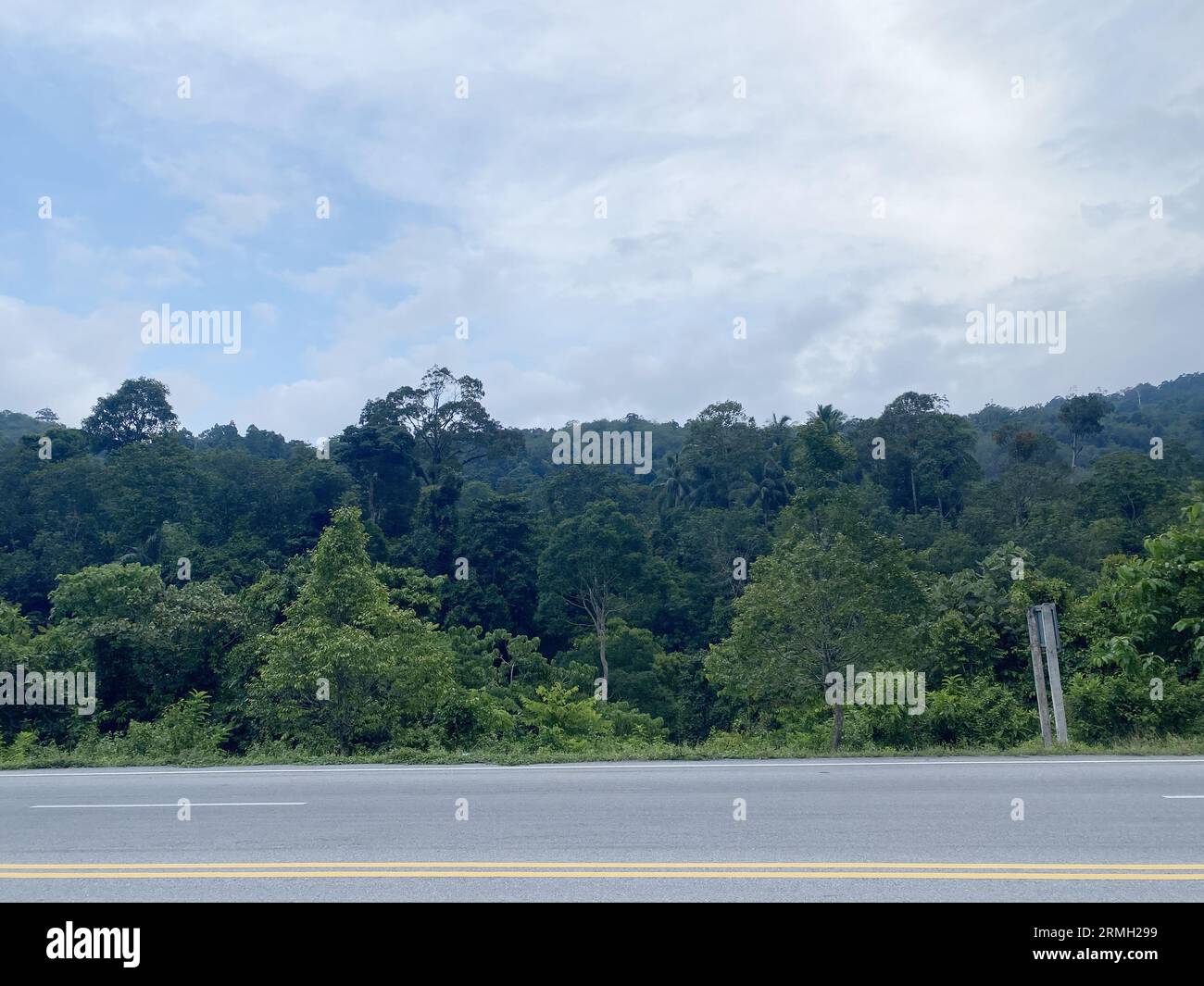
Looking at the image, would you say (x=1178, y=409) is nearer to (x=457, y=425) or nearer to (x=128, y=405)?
(x=457, y=425)

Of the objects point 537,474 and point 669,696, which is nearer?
point 669,696

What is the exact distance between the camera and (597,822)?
26.9ft

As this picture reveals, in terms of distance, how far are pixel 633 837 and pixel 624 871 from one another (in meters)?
1.03

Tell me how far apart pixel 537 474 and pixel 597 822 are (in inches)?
2998

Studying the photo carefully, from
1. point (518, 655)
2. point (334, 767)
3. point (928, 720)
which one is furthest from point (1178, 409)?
point (334, 767)

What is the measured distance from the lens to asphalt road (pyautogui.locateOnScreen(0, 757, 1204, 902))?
620 cm

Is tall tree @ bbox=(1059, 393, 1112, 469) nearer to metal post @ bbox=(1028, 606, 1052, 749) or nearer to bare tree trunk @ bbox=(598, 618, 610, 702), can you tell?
bare tree trunk @ bbox=(598, 618, 610, 702)

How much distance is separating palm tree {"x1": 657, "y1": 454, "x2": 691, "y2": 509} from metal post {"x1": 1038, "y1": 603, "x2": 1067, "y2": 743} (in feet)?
172

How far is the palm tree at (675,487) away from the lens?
67750mm

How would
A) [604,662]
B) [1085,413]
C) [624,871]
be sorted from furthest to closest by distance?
[1085,413] → [604,662] → [624,871]

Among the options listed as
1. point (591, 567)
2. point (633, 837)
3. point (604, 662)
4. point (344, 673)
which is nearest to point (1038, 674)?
point (633, 837)

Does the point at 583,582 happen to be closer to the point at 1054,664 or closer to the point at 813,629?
the point at 813,629

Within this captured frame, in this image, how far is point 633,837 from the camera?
298 inches

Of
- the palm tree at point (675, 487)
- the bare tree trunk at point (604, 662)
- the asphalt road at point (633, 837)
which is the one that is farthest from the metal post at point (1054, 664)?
the palm tree at point (675, 487)
